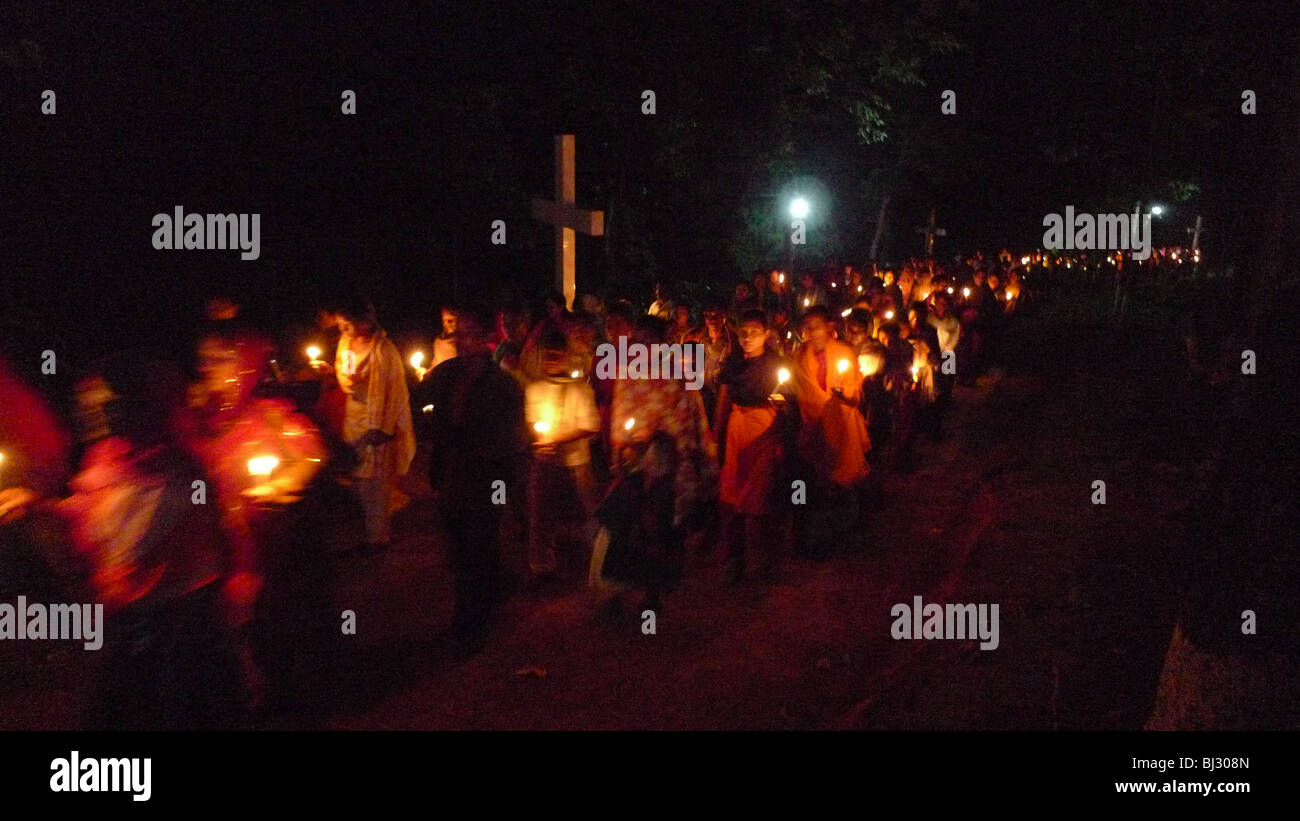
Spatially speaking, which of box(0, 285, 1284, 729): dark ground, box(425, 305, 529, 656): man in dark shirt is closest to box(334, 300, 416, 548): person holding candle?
box(0, 285, 1284, 729): dark ground

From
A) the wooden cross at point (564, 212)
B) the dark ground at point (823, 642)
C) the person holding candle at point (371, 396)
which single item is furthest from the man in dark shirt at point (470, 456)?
the wooden cross at point (564, 212)

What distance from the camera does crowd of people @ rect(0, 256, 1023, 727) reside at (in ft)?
12.9

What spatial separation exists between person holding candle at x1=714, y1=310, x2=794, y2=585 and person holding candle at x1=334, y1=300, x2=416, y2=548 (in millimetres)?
2211

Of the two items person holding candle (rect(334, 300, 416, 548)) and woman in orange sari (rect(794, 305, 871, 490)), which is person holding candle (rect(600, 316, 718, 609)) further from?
person holding candle (rect(334, 300, 416, 548))

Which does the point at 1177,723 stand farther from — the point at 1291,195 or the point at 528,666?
the point at 1291,195

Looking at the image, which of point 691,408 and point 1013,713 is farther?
point 691,408

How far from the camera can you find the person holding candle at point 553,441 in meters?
6.83

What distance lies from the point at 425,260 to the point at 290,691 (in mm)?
10059

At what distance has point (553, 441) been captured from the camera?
22.5ft

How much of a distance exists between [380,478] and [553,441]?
1.39 meters

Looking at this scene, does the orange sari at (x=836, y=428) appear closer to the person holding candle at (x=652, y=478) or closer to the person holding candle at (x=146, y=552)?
the person holding candle at (x=652, y=478)

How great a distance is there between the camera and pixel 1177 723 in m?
4.36

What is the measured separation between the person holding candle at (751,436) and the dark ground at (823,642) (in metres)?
0.38

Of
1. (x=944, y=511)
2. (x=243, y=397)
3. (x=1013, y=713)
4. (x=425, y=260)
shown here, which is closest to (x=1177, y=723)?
(x=1013, y=713)
